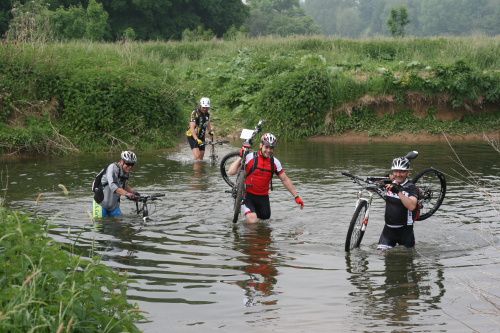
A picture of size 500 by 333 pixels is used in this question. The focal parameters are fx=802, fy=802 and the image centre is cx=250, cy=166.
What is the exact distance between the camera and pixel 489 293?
10.1 metres

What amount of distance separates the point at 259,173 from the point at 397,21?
31363mm

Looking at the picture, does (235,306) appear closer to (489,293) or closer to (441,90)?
(489,293)

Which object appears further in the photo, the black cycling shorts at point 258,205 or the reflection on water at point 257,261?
the black cycling shorts at point 258,205

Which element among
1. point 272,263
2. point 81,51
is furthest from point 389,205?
point 81,51

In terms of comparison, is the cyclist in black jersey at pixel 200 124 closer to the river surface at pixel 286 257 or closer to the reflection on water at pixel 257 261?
the river surface at pixel 286 257

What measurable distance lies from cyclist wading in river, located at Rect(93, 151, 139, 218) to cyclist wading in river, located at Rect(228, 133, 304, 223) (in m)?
1.82

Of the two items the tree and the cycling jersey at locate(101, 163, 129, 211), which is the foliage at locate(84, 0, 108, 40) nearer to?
the tree

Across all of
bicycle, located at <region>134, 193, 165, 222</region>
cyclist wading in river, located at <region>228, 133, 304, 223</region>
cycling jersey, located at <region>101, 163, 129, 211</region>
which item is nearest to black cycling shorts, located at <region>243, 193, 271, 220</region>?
cyclist wading in river, located at <region>228, 133, 304, 223</region>

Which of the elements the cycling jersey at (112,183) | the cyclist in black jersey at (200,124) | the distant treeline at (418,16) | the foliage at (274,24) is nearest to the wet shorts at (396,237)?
the cycling jersey at (112,183)

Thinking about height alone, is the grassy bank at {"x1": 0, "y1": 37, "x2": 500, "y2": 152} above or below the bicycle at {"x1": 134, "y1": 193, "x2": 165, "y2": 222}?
above

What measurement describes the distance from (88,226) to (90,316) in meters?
7.35

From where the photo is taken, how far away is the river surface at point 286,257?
945cm

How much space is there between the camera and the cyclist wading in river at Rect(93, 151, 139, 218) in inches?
541

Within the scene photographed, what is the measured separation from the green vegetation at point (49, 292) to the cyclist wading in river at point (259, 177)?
6455 mm
